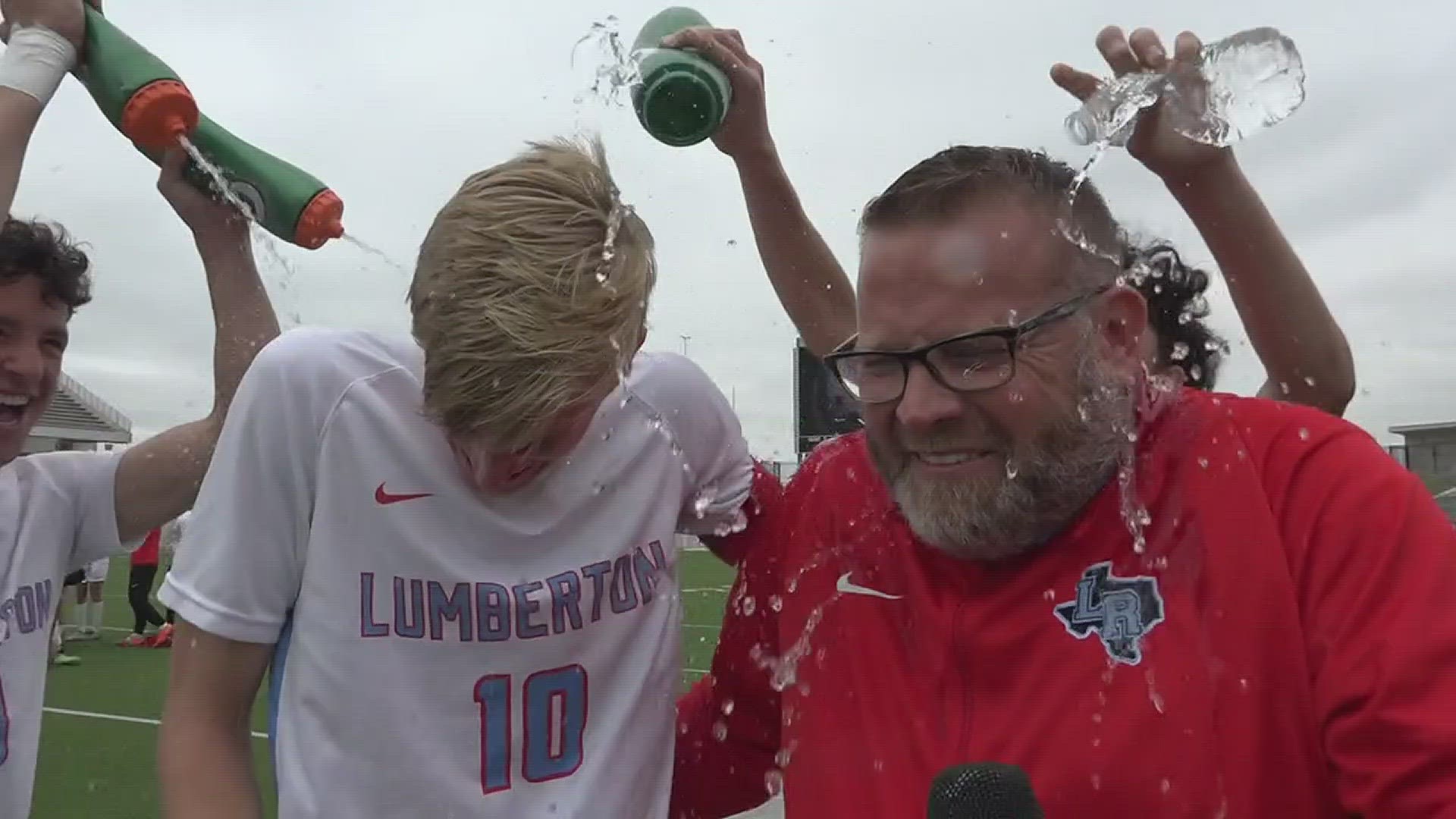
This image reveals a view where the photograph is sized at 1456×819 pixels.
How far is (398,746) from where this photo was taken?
68.8 inches

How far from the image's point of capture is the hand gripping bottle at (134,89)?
210 centimetres

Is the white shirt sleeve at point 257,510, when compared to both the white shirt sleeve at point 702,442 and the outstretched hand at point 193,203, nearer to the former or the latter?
the white shirt sleeve at point 702,442

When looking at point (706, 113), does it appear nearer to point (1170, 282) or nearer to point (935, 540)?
point (935, 540)

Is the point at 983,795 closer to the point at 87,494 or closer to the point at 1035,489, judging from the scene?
the point at 1035,489

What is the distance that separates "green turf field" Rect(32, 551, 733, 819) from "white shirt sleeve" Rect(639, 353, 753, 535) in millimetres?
175

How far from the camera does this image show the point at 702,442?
2107mm

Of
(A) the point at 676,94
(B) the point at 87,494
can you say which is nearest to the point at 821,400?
(A) the point at 676,94

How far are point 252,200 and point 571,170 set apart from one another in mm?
781

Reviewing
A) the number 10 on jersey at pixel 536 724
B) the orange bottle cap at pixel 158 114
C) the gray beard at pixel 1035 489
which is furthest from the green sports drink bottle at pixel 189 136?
the gray beard at pixel 1035 489

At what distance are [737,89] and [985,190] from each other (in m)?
0.65

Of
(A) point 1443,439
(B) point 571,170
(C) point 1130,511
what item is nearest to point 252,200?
(B) point 571,170

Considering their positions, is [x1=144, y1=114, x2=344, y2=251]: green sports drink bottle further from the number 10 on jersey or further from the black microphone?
the black microphone

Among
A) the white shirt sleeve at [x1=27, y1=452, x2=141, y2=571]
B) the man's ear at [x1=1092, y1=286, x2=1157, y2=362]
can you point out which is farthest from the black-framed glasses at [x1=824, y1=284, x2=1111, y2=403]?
the white shirt sleeve at [x1=27, y1=452, x2=141, y2=571]

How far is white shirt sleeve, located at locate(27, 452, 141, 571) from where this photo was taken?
256 centimetres
